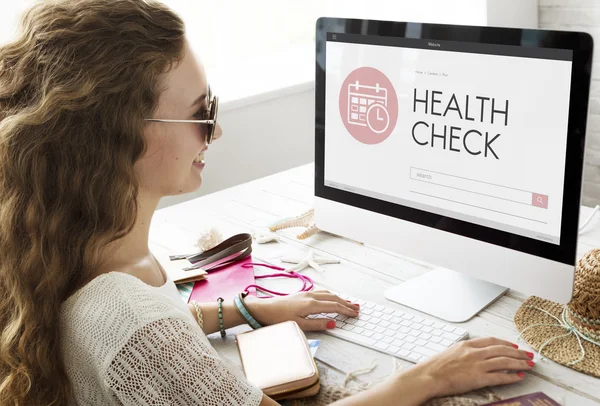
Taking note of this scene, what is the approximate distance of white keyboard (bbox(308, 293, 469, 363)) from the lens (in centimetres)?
126

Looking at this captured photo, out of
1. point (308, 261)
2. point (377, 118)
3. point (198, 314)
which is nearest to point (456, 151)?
point (377, 118)

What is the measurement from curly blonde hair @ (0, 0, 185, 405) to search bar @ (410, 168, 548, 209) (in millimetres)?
588

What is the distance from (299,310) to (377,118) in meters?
0.41

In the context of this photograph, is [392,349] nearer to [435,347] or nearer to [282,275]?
[435,347]

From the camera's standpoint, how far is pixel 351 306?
4.58 feet

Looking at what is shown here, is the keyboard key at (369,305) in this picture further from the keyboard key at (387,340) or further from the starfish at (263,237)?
the starfish at (263,237)

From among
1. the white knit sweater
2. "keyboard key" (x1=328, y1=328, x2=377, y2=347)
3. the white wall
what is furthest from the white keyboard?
the white wall

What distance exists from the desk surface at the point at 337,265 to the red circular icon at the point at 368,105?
0.97 feet

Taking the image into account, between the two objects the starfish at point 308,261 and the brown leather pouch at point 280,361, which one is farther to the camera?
the starfish at point 308,261

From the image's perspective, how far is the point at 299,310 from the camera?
137cm

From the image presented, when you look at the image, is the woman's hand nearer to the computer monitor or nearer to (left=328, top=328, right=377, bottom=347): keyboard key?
(left=328, top=328, right=377, bottom=347): keyboard key

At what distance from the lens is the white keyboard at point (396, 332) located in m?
1.26

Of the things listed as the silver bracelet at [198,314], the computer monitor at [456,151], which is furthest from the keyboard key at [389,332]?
the silver bracelet at [198,314]

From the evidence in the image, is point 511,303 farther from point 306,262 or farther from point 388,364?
point 306,262
